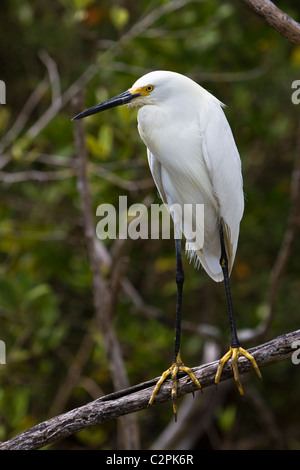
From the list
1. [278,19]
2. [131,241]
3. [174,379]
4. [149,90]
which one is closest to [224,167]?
[149,90]

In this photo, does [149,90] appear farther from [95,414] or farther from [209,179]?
[95,414]

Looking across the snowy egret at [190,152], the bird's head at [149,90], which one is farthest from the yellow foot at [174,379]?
the bird's head at [149,90]

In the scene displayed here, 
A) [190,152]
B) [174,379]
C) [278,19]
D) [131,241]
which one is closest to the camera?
[278,19]

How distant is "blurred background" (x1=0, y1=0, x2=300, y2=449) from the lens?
2.64 metres

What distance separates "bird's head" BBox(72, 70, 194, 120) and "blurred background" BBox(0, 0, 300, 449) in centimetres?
75

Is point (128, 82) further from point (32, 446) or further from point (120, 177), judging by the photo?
point (32, 446)

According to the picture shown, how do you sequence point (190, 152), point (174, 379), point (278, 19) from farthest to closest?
point (190, 152) → point (174, 379) → point (278, 19)

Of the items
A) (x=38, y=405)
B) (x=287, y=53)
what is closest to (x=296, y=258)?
(x=287, y=53)

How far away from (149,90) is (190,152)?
8.3 inches

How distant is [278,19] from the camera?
4.62 feet

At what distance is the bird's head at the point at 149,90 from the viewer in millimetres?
1677

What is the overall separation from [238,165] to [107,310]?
77cm

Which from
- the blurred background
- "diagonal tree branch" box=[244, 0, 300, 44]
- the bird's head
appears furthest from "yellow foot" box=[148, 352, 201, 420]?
"diagonal tree branch" box=[244, 0, 300, 44]

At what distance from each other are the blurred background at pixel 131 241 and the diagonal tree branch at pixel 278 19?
106 centimetres
